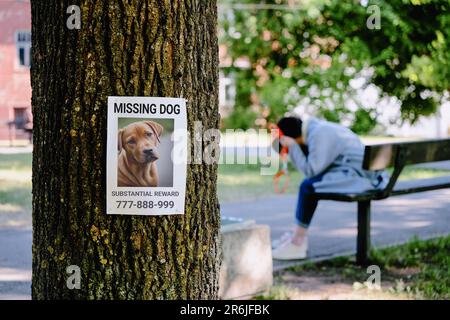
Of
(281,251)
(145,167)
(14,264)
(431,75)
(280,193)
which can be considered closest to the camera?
(145,167)

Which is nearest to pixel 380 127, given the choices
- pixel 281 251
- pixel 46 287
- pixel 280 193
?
pixel 280 193

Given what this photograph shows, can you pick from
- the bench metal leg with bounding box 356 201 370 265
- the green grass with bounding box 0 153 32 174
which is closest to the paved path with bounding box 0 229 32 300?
the green grass with bounding box 0 153 32 174

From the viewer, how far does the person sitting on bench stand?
21.2ft

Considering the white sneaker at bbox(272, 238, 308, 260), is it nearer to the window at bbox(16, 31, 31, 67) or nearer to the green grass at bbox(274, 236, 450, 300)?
the green grass at bbox(274, 236, 450, 300)

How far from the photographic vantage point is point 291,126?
22.4ft

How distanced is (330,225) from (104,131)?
19.7 feet

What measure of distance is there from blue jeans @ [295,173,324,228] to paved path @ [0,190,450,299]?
0.32 m

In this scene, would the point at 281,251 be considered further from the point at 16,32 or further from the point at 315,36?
the point at 315,36

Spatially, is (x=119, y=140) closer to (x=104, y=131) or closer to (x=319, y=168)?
(x=104, y=131)

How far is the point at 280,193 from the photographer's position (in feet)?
36.5

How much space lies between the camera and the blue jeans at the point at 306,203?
258 inches

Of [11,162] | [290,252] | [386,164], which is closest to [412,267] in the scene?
[386,164]

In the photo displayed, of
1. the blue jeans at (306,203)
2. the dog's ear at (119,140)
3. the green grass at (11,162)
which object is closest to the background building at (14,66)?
the green grass at (11,162)

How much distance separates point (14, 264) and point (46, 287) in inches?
106
